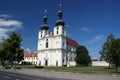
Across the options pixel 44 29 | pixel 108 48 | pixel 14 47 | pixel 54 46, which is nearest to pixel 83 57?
pixel 54 46

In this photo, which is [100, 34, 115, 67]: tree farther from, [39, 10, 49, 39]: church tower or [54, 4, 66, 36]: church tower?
[39, 10, 49, 39]: church tower

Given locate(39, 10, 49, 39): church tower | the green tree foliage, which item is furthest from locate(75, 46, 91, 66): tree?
the green tree foliage

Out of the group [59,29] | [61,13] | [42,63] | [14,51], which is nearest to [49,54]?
[42,63]

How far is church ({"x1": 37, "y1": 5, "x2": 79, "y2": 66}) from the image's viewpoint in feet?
367

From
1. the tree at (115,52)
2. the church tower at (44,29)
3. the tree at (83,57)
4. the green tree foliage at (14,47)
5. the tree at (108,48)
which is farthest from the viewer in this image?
the church tower at (44,29)

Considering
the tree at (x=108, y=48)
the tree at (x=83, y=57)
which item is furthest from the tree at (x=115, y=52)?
the tree at (x=83, y=57)

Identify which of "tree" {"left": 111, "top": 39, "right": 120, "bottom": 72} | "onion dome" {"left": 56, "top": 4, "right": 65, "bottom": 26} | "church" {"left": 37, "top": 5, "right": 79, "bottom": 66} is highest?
"onion dome" {"left": 56, "top": 4, "right": 65, "bottom": 26}

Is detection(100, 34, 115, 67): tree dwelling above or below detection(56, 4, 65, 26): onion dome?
below

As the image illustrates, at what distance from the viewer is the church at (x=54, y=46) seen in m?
112

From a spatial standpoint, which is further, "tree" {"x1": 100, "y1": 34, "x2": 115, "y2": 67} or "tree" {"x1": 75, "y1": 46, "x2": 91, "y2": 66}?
"tree" {"x1": 75, "y1": 46, "x2": 91, "y2": 66}

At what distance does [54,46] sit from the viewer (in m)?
115

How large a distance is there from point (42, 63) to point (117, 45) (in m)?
81.0

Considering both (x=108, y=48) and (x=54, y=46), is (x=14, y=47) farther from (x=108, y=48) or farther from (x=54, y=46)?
(x=54, y=46)

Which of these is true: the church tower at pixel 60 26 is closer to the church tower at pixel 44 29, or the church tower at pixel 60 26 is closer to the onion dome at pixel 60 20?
the onion dome at pixel 60 20
